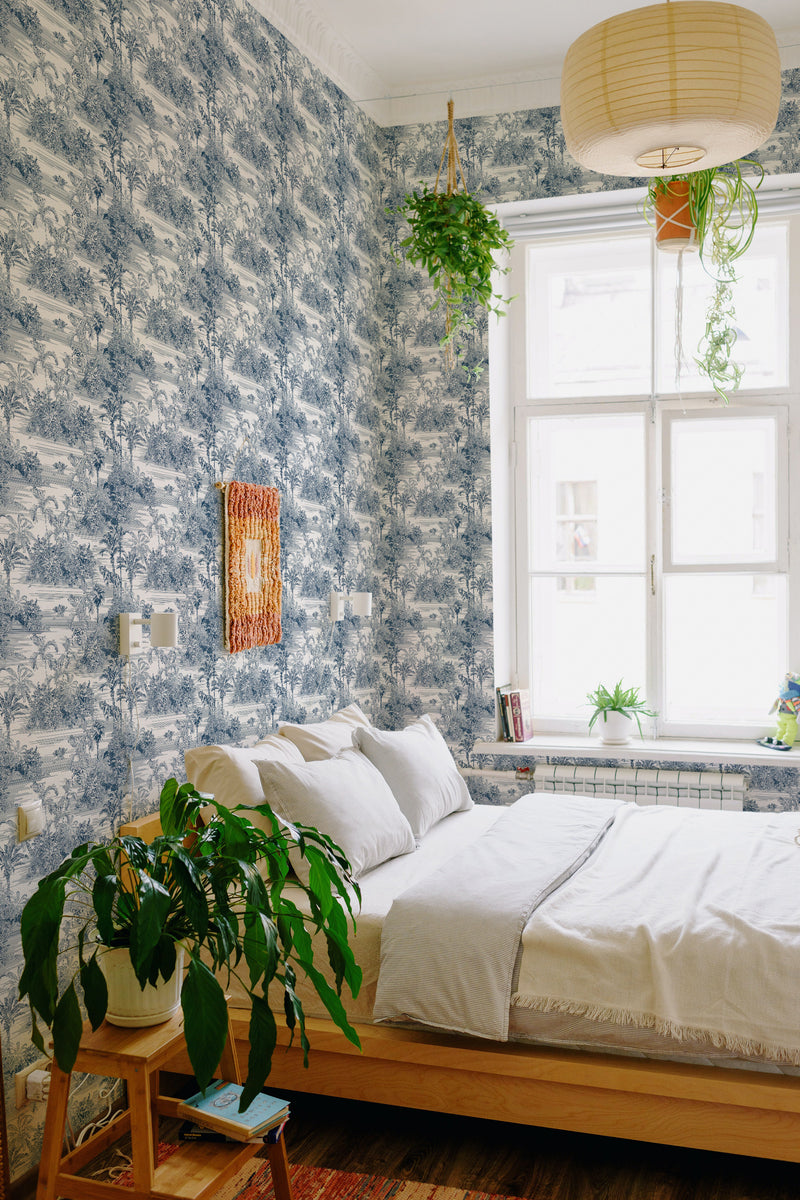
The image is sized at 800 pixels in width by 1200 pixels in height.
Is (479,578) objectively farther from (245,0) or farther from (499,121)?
(245,0)

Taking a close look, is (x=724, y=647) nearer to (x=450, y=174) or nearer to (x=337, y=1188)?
(x=450, y=174)

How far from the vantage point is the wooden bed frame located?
7.15 ft

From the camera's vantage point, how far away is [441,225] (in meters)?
3.63

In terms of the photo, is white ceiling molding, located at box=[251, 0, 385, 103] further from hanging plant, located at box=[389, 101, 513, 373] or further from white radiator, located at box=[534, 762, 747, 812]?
white radiator, located at box=[534, 762, 747, 812]

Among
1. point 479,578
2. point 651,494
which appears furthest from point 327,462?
point 651,494

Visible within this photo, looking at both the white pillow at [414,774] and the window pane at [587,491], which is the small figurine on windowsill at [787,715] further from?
the white pillow at [414,774]

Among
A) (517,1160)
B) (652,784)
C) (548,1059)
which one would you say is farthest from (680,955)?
(652,784)

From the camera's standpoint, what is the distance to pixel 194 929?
1.83 m

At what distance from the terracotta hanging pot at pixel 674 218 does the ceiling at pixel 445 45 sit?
0.93 metres

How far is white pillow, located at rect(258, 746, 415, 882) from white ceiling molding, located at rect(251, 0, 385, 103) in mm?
2527

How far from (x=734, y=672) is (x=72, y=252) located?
319cm

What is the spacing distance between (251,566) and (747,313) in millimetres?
2520

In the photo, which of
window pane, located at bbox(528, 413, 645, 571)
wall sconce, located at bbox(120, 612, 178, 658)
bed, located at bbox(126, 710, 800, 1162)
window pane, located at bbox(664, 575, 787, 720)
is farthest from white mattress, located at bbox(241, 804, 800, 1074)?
window pane, located at bbox(528, 413, 645, 571)

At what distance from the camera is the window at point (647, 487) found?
4309 millimetres
